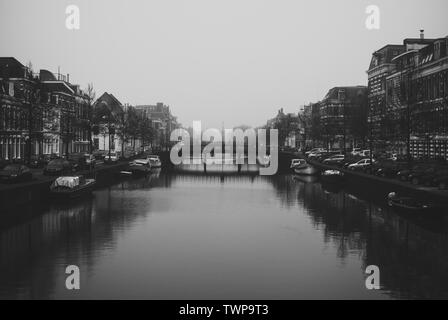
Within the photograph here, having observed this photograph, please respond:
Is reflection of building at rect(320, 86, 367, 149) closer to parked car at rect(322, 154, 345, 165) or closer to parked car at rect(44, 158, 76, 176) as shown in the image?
parked car at rect(322, 154, 345, 165)

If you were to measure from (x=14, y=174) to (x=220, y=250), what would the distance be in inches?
995

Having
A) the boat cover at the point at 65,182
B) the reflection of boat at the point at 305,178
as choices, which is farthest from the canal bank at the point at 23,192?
the reflection of boat at the point at 305,178

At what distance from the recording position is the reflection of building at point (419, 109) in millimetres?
62875

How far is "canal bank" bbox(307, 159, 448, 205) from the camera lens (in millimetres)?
43125

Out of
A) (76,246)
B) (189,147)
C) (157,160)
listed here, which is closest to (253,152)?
(189,147)

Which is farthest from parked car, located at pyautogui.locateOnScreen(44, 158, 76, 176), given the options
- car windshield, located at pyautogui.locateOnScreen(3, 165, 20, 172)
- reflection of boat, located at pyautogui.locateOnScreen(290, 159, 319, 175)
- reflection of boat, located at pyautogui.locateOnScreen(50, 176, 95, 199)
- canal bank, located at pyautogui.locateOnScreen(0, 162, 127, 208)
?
reflection of boat, located at pyautogui.locateOnScreen(290, 159, 319, 175)

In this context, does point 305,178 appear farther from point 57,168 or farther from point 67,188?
point 67,188

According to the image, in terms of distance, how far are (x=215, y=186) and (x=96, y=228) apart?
34668 mm

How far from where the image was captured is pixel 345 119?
94875 mm

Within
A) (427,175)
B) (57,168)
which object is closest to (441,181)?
(427,175)

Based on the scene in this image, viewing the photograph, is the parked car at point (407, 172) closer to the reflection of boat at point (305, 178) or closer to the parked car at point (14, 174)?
the reflection of boat at point (305, 178)
